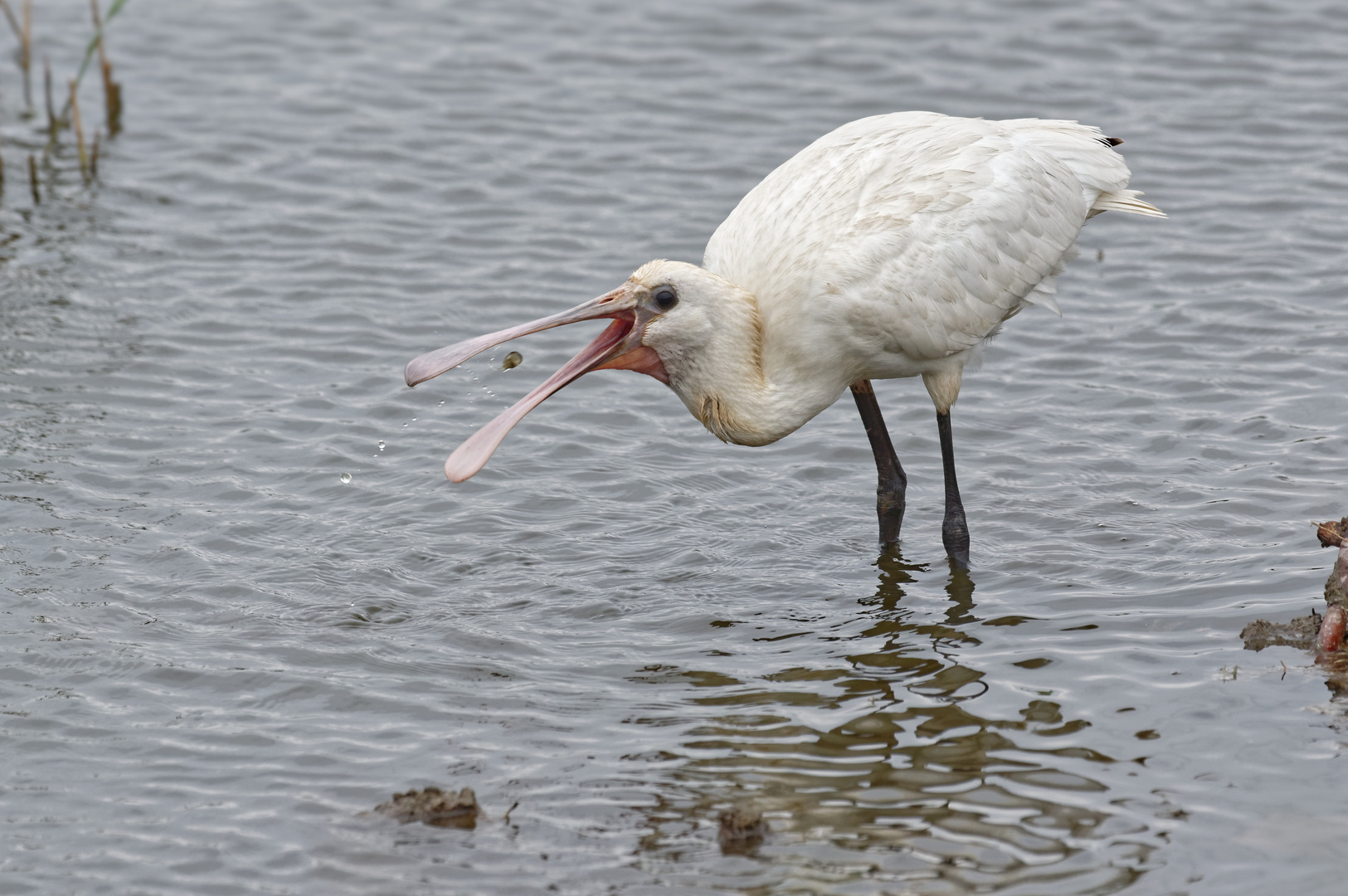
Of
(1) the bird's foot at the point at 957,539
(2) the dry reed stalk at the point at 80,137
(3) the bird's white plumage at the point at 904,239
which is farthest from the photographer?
(2) the dry reed stalk at the point at 80,137

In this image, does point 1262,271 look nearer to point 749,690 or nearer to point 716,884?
point 749,690

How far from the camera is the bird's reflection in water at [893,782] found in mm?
5371

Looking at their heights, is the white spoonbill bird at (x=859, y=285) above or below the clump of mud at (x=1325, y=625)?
above

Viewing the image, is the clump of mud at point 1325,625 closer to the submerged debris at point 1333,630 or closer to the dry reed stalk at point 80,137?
the submerged debris at point 1333,630

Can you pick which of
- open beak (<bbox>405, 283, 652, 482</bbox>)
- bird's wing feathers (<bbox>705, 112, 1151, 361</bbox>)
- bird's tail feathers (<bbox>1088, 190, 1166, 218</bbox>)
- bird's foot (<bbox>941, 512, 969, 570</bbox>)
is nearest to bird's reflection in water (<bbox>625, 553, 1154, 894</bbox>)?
bird's foot (<bbox>941, 512, 969, 570</bbox>)

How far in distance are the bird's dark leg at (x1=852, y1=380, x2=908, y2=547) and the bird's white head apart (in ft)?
3.90

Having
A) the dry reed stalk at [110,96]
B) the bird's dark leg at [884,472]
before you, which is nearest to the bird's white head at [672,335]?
the bird's dark leg at [884,472]

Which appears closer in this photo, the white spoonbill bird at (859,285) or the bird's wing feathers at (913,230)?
the white spoonbill bird at (859,285)

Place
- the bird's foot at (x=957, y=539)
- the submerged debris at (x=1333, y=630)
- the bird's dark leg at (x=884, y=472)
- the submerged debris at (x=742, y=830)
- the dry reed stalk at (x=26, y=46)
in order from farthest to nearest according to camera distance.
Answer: the dry reed stalk at (x=26, y=46), the bird's dark leg at (x=884, y=472), the bird's foot at (x=957, y=539), the submerged debris at (x=1333, y=630), the submerged debris at (x=742, y=830)

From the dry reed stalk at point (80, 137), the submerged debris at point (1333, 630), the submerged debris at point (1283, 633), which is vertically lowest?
the submerged debris at point (1283, 633)

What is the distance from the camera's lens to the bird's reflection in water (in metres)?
5.37

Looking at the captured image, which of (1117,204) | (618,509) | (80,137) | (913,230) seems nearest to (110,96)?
(80,137)

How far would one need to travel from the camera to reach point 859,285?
7.07 meters

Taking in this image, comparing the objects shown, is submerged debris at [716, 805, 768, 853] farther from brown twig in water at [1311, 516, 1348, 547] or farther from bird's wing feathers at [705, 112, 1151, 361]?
Answer: brown twig in water at [1311, 516, 1348, 547]
